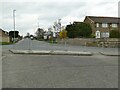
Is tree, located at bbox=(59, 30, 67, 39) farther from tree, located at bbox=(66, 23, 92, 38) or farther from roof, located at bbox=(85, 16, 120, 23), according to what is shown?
tree, located at bbox=(66, 23, 92, 38)

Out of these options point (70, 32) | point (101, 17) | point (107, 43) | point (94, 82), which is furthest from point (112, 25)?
point (94, 82)

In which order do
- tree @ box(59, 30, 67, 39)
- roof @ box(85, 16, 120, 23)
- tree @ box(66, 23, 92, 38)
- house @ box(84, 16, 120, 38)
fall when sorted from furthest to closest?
roof @ box(85, 16, 120, 23), tree @ box(59, 30, 67, 39), house @ box(84, 16, 120, 38), tree @ box(66, 23, 92, 38)

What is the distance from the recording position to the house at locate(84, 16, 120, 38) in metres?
70.4

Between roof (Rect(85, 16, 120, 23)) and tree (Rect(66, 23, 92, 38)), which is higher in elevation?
roof (Rect(85, 16, 120, 23))

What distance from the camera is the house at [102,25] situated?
70.4 meters

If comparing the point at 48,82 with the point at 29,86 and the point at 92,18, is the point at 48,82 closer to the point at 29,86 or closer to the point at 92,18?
the point at 29,86

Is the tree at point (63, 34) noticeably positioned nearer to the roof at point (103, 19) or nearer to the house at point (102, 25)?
the house at point (102, 25)

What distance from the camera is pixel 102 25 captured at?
7212cm

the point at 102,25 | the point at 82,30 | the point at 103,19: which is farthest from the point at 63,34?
the point at 82,30

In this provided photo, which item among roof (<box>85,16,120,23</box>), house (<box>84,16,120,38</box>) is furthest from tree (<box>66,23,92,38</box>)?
roof (<box>85,16,120,23</box>)

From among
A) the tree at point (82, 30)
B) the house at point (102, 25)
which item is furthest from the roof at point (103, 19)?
the tree at point (82, 30)

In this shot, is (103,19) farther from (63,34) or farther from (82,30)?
(82,30)

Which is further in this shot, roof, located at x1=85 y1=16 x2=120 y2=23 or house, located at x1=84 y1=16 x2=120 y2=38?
roof, located at x1=85 y1=16 x2=120 y2=23

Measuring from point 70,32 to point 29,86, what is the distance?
193 ft
